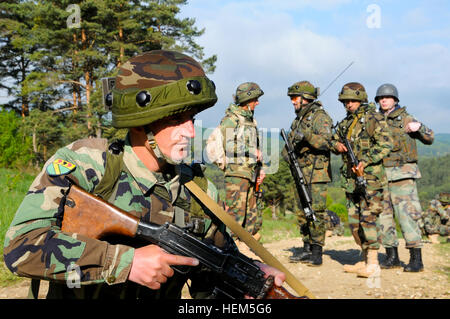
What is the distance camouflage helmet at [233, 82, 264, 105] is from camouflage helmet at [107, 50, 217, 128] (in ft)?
16.2

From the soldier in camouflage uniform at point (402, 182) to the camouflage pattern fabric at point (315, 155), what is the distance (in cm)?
94

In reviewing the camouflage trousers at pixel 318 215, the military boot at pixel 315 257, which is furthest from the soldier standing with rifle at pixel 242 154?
the military boot at pixel 315 257

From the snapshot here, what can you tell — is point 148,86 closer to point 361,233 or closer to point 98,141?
point 98,141

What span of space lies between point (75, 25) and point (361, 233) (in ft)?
59.3

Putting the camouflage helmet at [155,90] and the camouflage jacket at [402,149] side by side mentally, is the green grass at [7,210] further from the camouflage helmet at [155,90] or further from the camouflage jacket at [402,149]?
the camouflage jacket at [402,149]

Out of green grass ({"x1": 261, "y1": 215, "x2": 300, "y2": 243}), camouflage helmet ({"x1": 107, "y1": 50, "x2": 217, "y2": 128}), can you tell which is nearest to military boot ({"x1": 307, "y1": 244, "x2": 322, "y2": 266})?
green grass ({"x1": 261, "y1": 215, "x2": 300, "y2": 243})

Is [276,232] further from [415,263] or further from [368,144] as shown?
[368,144]

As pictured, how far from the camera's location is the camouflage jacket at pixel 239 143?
22.0ft

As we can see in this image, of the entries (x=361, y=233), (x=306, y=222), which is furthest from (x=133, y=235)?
(x=306, y=222)

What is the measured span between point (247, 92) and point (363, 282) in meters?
3.49

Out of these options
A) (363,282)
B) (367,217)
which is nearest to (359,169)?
(367,217)

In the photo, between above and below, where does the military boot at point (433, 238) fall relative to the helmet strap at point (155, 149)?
below

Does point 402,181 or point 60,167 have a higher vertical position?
point 60,167

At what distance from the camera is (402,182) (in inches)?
255
